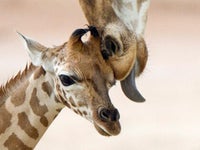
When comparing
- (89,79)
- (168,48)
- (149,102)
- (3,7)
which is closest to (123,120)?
(149,102)

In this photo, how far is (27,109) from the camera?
3709mm

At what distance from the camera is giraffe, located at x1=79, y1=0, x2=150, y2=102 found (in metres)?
3.56

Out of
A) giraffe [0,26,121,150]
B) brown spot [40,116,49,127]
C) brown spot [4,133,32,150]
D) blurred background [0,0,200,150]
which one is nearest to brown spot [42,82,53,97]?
giraffe [0,26,121,150]

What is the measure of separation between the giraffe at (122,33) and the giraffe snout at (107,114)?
0.20 meters

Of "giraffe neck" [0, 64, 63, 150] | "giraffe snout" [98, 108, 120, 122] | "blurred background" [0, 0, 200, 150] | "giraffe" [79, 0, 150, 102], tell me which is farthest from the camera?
"blurred background" [0, 0, 200, 150]

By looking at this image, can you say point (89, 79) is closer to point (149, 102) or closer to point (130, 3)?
point (130, 3)

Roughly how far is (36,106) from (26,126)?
96mm

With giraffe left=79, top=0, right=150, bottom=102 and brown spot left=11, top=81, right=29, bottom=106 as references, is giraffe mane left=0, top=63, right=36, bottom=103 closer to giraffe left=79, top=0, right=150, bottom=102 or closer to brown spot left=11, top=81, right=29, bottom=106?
brown spot left=11, top=81, right=29, bottom=106

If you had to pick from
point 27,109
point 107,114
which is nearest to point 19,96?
point 27,109

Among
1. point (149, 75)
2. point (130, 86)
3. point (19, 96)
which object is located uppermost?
point (19, 96)

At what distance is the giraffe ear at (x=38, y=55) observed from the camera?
362cm

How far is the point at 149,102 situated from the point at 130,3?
400 centimetres

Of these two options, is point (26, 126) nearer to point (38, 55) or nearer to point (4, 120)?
point (4, 120)

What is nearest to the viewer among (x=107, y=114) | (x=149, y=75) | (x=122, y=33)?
(x=107, y=114)
